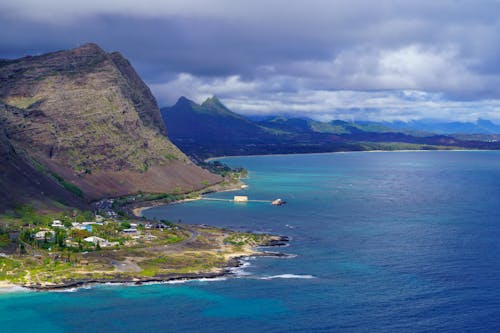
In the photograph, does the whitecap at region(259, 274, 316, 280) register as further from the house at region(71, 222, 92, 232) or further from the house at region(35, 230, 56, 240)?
the house at region(71, 222, 92, 232)

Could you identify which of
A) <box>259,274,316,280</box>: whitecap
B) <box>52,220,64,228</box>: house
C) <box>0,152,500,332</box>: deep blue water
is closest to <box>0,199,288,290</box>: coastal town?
<box>52,220,64,228</box>: house

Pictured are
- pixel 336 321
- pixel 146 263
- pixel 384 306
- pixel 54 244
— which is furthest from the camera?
pixel 54 244

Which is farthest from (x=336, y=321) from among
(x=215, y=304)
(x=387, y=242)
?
(x=387, y=242)

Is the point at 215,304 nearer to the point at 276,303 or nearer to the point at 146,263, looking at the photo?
the point at 276,303

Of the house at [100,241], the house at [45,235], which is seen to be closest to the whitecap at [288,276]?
the house at [100,241]

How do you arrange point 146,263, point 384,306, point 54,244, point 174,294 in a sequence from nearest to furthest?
point 384,306 → point 174,294 → point 146,263 → point 54,244

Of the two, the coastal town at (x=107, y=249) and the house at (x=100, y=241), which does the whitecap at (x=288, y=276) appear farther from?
the house at (x=100, y=241)

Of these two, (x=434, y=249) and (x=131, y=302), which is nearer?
(x=131, y=302)

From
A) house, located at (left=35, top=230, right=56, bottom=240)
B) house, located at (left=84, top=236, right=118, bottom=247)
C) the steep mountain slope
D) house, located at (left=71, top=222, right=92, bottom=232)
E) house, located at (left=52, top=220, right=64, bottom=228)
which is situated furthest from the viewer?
the steep mountain slope

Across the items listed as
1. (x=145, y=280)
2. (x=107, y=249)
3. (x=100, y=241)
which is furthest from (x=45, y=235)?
(x=145, y=280)

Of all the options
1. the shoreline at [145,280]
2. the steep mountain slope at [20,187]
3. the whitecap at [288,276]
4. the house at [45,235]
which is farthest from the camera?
the steep mountain slope at [20,187]

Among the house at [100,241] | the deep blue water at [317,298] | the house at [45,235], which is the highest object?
the house at [45,235]
